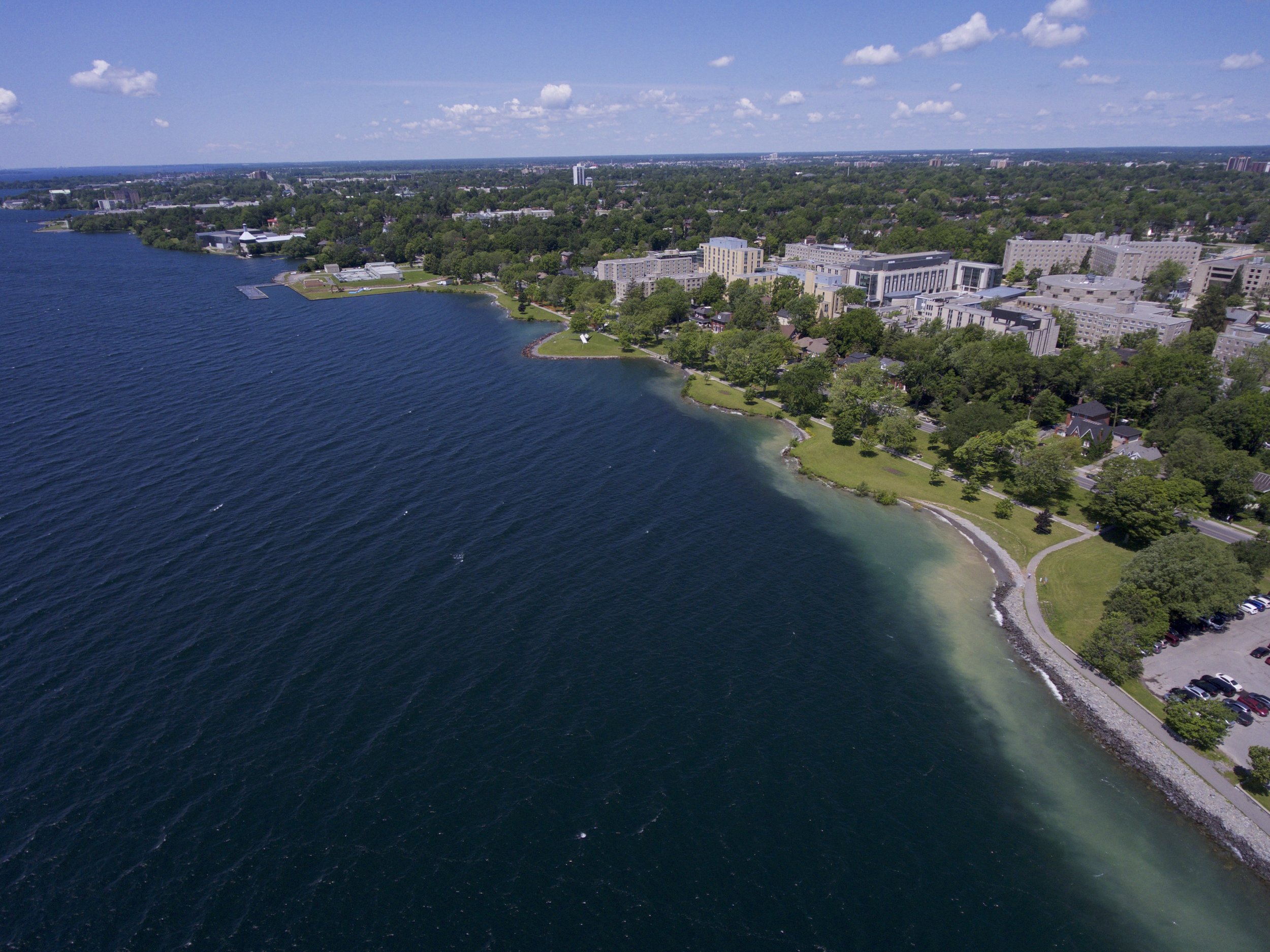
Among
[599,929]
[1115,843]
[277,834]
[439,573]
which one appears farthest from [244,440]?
[1115,843]

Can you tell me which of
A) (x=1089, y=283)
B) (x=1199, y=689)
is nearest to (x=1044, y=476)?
(x=1199, y=689)

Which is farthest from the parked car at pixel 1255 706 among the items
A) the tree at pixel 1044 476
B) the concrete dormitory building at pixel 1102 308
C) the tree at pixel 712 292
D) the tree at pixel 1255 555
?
the tree at pixel 712 292

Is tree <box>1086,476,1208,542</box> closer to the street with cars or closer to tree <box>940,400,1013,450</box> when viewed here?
the street with cars

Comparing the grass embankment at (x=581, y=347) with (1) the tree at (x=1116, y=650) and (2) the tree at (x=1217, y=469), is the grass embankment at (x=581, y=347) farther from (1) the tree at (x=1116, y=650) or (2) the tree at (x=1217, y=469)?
(1) the tree at (x=1116, y=650)

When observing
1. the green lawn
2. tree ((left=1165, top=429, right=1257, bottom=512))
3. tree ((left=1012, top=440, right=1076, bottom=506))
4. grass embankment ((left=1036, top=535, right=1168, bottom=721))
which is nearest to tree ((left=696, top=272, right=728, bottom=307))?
the green lawn

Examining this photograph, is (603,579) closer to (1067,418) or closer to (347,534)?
(347,534)
